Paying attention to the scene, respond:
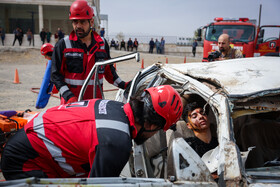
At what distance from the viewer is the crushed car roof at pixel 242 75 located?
6.32 ft

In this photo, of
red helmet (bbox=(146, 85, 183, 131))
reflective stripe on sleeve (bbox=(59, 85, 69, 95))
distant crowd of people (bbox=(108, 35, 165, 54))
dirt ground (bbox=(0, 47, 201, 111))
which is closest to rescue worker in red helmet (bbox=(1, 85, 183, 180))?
red helmet (bbox=(146, 85, 183, 131))

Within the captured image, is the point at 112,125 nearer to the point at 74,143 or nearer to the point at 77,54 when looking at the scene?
the point at 74,143

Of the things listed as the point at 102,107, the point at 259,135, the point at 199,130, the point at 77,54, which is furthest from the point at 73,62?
the point at 259,135

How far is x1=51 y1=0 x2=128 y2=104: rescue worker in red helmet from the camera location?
3.08 metres

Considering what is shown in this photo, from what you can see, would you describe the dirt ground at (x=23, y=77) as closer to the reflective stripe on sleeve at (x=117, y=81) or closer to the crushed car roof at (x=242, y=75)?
the reflective stripe on sleeve at (x=117, y=81)

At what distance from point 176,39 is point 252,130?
2797 cm

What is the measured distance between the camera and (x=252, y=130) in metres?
3.20

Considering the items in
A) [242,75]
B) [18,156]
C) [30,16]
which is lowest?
[18,156]

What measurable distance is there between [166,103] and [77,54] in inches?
→ 70.6

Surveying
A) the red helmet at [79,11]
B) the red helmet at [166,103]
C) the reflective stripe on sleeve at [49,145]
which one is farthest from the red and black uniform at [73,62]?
the red helmet at [166,103]

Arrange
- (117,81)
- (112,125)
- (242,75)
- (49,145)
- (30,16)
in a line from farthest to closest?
(30,16) < (117,81) < (242,75) < (49,145) < (112,125)

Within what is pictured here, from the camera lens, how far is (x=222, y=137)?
5.57ft

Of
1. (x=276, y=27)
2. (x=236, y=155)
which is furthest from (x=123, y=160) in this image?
(x=276, y=27)

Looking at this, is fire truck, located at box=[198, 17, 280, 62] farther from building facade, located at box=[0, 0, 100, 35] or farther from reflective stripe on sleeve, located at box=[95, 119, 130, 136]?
building facade, located at box=[0, 0, 100, 35]
